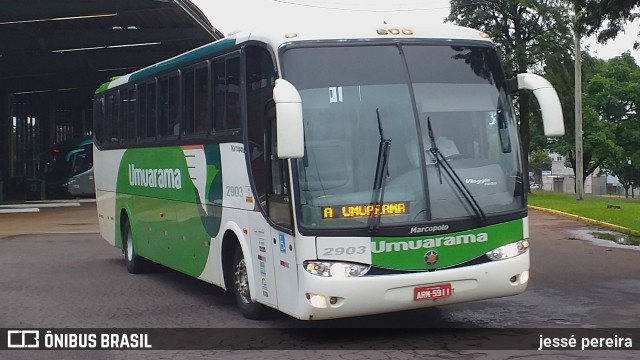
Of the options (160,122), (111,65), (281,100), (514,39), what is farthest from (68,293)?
(514,39)

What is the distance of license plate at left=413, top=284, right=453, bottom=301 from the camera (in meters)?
7.53

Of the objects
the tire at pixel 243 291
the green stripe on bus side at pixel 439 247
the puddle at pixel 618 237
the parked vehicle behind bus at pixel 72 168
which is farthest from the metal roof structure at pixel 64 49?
the green stripe on bus side at pixel 439 247

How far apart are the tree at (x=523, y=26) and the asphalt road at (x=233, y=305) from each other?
29512 mm

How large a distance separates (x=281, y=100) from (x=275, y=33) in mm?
1263

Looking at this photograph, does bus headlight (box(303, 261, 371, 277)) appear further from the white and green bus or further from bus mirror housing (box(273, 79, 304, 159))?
bus mirror housing (box(273, 79, 304, 159))

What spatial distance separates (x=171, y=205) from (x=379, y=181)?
473cm

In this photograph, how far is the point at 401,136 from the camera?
7.70 metres

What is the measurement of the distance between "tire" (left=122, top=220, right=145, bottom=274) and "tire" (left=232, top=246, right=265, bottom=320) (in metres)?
4.47

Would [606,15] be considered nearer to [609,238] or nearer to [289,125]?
[609,238]

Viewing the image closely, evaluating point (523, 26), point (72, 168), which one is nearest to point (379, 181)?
point (72, 168)

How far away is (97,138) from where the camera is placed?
610 inches

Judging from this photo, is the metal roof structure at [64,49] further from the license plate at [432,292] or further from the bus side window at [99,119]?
the license plate at [432,292]

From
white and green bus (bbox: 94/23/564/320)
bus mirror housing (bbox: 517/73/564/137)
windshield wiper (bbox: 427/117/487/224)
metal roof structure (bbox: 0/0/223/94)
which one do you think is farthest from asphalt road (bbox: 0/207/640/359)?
metal roof structure (bbox: 0/0/223/94)

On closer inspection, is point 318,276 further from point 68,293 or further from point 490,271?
point 68,293
